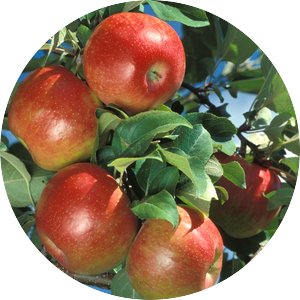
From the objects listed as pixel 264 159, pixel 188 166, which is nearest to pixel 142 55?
pixel 188 166

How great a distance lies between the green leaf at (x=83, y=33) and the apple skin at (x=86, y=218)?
21 cm

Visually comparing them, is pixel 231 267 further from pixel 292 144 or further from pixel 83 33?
pixel 83 33

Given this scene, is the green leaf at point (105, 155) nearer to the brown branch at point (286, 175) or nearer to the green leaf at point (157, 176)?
the green leaf at point (157, 176)

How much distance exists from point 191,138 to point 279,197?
33cm

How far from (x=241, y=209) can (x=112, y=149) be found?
0.33 metres

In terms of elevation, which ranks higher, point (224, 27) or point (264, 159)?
point (224, 27)

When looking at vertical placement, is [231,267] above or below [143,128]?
below

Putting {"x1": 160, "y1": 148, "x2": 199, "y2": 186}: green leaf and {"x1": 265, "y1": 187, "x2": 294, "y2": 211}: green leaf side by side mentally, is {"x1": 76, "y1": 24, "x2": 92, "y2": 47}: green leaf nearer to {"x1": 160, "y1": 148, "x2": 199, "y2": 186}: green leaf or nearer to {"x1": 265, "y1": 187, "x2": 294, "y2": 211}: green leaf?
{"x1": 160, "y1": 148, "x2": 199, "y2": 186}: green leaf

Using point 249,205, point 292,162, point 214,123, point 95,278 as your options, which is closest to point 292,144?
point 292,162

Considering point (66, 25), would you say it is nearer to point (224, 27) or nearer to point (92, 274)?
point (224, 27)

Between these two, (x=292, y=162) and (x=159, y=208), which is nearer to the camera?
(x=159, y=208)

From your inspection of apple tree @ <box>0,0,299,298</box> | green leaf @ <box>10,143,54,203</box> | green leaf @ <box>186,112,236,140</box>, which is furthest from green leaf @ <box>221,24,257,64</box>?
green leaf @ <box>10,143,54,203</box>

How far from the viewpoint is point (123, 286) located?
1150 millimetres

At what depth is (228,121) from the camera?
3.79 feet
